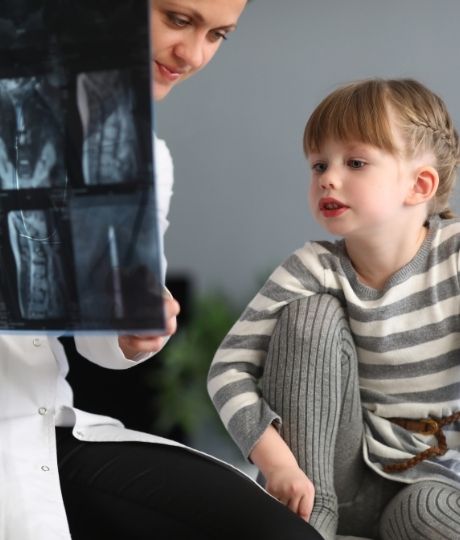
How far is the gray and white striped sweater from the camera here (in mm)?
1348

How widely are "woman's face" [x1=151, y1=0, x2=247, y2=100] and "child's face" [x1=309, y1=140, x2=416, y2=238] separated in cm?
27

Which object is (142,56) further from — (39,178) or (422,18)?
(422,18)

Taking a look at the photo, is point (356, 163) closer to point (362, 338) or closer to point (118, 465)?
point (362, 338)

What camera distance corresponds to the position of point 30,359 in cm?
120

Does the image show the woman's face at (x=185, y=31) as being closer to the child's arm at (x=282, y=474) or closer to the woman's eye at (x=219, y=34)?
the woman's eye at (x=219, y=34)

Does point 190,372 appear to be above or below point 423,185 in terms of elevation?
below

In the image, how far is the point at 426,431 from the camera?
1.34 m

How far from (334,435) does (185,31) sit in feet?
1.99

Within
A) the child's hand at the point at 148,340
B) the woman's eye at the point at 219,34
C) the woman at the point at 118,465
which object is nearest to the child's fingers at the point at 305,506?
the woman at the point at 118,465

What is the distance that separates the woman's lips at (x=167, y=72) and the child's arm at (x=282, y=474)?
51cm

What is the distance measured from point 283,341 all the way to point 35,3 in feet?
2.09

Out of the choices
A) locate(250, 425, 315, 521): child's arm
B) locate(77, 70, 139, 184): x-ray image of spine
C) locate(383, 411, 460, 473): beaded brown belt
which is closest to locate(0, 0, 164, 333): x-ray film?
locate(77, 70, 139, 184): x-ray image of spine

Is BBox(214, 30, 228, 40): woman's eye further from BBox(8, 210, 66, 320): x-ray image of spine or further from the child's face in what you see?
BBox(8, 210, 66, 320): x-ray image of spine

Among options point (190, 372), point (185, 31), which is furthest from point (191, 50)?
point (190, 372)
